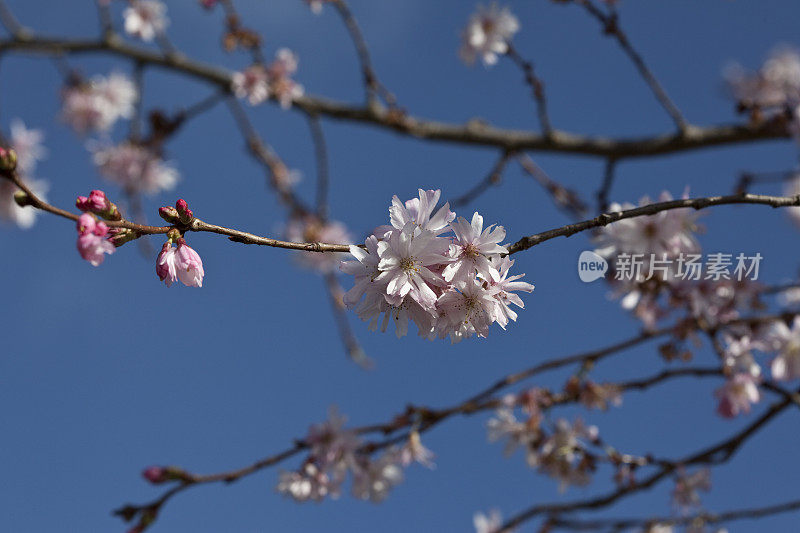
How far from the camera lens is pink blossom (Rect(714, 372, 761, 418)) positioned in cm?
275

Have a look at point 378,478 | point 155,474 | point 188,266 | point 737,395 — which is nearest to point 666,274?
point 737,395

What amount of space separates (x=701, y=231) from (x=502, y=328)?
132 centimetres

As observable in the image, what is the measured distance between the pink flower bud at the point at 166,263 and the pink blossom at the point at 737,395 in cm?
248

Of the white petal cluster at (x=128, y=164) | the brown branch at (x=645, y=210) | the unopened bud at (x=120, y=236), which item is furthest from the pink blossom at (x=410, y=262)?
the white petal cluster at (x=128, y=164)

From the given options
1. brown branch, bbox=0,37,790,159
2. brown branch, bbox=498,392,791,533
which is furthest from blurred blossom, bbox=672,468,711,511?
brown branch, bbox=0,37,790,159

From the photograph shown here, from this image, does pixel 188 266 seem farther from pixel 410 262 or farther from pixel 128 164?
pixel 128 164

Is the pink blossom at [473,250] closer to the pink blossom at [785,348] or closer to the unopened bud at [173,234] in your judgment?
the unopened bud at [173,234]

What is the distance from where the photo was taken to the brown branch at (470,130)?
399 centimetres

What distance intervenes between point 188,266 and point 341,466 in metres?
1.92

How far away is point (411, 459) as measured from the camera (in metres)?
3.13

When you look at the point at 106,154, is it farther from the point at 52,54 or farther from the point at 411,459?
the point at 411,459

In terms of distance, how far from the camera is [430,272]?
4.34 feet

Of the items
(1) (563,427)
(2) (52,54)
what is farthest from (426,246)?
(2) (52,54)

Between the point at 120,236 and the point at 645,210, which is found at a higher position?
the point at 120,236
